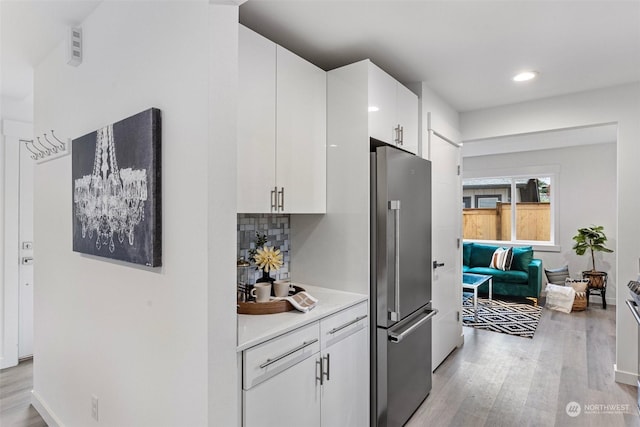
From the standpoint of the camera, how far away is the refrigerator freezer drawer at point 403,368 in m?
2.12

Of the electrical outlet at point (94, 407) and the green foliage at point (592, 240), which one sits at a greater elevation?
the green foliage at point (592, 240)

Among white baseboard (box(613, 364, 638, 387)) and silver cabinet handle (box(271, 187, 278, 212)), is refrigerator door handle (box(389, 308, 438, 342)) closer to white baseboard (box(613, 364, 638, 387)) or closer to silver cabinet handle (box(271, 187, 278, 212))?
silver cabinet handle (box(271, 187, 278, 212))

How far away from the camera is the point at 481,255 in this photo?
19.8ft

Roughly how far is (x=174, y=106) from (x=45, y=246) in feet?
5.67

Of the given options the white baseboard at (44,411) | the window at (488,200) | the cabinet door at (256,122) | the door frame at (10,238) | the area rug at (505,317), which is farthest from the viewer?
the window at (488,200)

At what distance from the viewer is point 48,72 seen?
2316 millimetres

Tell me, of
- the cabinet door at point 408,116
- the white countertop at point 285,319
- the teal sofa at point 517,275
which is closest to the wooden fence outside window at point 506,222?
the teal sofa at point 517,275

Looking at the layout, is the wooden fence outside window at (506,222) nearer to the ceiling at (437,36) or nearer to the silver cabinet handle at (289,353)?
the ceiling at (437,36)

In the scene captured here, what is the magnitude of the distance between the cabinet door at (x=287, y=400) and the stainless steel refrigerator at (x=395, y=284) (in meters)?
0.55

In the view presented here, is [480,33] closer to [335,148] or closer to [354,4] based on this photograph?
[354,4]

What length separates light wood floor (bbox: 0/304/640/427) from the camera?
2396 mm

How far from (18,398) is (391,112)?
3.44 metres

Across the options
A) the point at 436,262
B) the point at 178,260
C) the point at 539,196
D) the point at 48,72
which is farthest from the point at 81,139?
the point at 539,196
